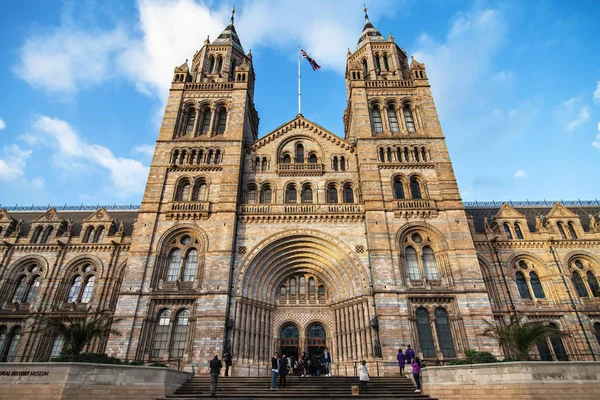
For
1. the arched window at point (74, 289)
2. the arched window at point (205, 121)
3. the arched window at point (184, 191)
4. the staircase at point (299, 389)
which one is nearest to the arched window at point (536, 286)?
the staircase at point (299, 389)

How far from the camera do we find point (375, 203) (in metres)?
24.3

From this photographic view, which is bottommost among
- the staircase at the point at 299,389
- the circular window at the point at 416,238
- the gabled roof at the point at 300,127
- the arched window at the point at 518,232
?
the staircase at the point at 299,389

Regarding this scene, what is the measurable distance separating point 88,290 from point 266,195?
52.5 feet

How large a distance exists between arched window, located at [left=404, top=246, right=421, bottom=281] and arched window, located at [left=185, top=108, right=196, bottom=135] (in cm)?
2008

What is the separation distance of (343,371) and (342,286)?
5203mm

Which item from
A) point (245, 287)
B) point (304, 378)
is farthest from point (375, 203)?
point (304, 378)

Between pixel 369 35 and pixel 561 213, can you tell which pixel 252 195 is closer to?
pixel 369 35

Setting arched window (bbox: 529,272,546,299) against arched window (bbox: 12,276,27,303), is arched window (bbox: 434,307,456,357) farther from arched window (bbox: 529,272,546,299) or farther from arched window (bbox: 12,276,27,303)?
arched window (bbox: 12,276,27,303)

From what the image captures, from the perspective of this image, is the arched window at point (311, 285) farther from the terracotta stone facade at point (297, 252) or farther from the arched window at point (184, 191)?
the arched window at point (184, 191)

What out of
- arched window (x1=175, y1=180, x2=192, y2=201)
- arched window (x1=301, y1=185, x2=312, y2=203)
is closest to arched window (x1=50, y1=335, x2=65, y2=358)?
arched window (x1=175, y1=180, x2=192, y2=201)

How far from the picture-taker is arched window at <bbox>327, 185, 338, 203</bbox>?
26.5m

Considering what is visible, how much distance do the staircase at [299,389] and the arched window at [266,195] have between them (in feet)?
42.0

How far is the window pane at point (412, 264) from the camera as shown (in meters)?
22.7

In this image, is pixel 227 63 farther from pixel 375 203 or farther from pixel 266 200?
pixel 375 203
